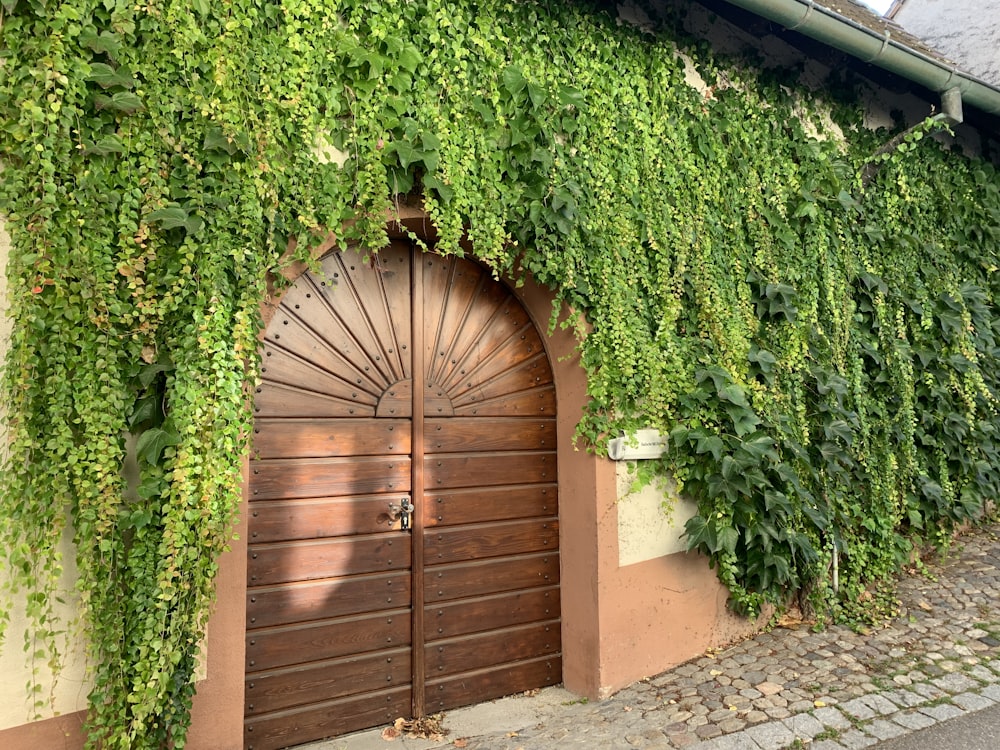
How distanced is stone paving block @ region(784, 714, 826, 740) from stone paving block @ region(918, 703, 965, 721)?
585 millimetres

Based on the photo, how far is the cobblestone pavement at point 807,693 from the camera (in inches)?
129

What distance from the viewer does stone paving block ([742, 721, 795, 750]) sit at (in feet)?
10.4

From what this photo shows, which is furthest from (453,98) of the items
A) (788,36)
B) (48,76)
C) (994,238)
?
(994,238)

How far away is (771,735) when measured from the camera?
323cm

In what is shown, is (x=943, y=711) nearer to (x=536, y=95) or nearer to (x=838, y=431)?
(x=838, y=431)

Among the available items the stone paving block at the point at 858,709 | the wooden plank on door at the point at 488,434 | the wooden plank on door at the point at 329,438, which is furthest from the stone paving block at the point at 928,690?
the wooden plank on door at the point at 329,438

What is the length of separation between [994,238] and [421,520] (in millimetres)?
6009

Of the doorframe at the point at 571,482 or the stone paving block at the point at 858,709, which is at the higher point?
the doorframe at the point at 571,482

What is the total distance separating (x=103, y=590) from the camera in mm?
2479

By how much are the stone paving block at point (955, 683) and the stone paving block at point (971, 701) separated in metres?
0.06

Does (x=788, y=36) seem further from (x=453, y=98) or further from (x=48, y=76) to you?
(x=48, y=76)

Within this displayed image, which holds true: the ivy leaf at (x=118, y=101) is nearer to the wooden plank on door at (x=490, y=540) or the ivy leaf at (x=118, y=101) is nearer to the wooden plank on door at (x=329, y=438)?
the wooden plank on door at (x=329, y=438)

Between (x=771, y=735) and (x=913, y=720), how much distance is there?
29.4 inches

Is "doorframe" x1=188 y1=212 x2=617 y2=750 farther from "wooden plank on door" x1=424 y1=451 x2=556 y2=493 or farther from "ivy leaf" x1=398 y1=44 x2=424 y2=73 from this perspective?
"ivy leaf" x1=398 y1=44 x2=424 y2=73
